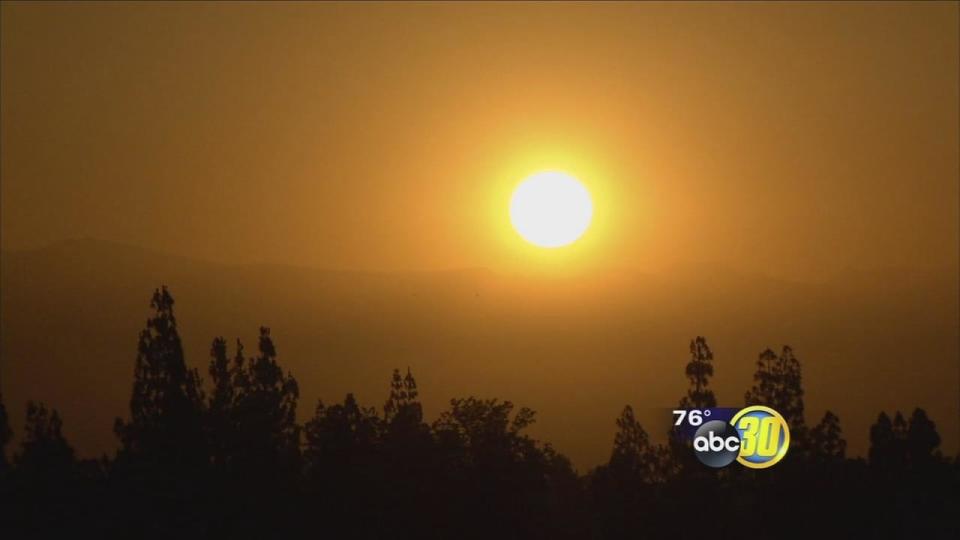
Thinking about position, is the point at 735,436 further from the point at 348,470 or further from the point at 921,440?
the point at 921,440

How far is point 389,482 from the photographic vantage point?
101250mm

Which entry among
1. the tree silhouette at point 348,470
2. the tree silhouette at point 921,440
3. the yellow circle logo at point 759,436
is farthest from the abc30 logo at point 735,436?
the tree silhouette at point 921,440

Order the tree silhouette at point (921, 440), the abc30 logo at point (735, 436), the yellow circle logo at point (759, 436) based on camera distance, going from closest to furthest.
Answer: the abc30 logo at point (735, 436) → the yellow circle logo at point (759, 436) → the tree silhouette at point (921, 440)

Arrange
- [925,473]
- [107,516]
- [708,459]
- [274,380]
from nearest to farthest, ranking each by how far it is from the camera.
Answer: [708,459] → [107,516] → [925,473] → [274,380]

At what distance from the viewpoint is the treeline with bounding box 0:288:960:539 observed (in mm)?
96625

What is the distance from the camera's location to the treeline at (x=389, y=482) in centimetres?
9662

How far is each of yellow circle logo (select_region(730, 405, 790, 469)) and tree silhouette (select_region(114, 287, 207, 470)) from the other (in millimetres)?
44538

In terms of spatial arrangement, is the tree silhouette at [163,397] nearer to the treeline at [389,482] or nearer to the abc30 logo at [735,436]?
the treeline at [389,482]

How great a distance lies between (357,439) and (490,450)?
11.1m

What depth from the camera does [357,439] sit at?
110312 millimetres

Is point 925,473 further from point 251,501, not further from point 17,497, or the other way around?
point 17,497

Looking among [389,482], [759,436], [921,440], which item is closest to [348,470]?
[389,482]

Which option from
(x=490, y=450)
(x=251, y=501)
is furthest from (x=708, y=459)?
(x=251, y=501)

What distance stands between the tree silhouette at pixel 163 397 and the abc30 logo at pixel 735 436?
136 feet
